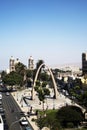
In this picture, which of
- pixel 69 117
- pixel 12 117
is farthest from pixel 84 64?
pixel 69 117

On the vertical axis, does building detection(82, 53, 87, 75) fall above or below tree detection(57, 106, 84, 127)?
above

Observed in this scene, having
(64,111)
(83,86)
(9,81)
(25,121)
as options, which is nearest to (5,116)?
(25,121)

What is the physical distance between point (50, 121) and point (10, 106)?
3687 centimetres

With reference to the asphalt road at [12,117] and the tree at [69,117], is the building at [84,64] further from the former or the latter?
the tree at [69,117]

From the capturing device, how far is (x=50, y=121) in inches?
2088

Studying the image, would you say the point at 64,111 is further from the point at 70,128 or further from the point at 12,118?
the point at 12,118

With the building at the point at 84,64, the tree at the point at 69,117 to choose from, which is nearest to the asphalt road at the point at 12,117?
the tree at the point at 69,117

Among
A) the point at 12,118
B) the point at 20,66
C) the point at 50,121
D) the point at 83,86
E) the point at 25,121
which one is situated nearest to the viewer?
the point at 50,121

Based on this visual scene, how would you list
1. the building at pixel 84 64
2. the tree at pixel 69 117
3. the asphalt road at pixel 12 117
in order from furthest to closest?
1. the building at pixel 84 64
2. the tree at pixel 69 117
3. the asphalt road at pixel 12 117

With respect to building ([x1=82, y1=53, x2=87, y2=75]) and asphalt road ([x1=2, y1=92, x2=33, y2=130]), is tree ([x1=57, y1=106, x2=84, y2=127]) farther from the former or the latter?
building ([x1=82, y1=53, x2=87, y2=75])

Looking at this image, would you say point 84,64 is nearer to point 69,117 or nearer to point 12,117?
point 12,117

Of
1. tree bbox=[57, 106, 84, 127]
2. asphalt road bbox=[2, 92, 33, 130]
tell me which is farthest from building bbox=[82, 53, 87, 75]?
tree bbox=[57, 106, 84, 127]

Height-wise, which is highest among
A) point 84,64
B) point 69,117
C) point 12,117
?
point 84,64

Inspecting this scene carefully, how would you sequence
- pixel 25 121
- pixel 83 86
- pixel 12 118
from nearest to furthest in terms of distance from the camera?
pixel 25 121 → pixel 12 118 → pixel 83 86
